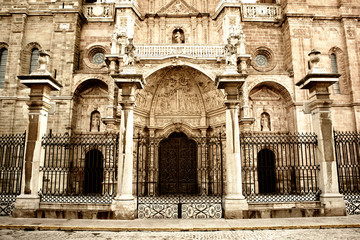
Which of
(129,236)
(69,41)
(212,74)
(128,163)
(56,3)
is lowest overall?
(129,236)

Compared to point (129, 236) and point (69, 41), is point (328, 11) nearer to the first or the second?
point (69, 41)

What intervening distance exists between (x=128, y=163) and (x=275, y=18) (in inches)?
633

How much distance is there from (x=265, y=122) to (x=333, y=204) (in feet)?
32.6

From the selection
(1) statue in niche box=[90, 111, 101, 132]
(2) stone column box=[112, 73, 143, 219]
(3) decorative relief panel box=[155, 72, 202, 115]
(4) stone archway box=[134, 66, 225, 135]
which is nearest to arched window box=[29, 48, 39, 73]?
(1) statue in niche box=[90, 111, 101, 132]

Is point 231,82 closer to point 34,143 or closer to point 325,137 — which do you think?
point 325,137

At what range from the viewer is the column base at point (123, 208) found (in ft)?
25.0

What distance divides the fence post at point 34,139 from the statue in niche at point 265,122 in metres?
13.0

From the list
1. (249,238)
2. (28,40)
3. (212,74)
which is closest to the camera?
(249,238)

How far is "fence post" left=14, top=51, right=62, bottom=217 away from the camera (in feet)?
25.7

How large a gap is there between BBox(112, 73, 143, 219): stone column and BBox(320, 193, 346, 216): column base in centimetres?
575

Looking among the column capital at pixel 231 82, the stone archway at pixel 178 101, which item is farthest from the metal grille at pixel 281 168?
the stone archway at pixel 178 101

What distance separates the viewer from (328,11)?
1881 centimetres

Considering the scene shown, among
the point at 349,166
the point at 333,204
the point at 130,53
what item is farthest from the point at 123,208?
the point at 349,166

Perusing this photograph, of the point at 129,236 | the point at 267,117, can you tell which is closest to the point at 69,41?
the point at 267,117
